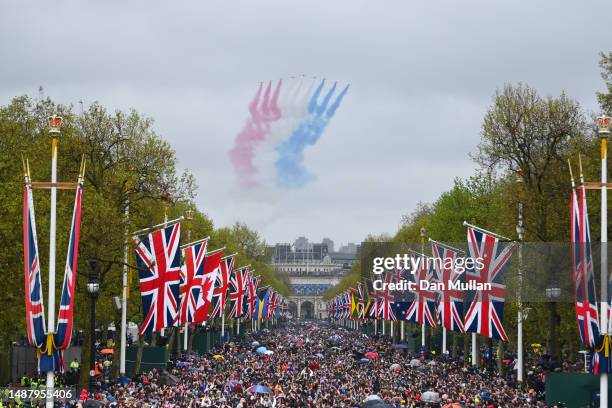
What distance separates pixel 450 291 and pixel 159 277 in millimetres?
18512

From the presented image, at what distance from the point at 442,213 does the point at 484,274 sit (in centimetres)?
3393

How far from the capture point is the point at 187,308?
174 ft

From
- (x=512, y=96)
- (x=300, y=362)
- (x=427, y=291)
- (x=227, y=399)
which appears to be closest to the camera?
(x=227, y=399)

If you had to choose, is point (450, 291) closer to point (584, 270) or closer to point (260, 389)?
point (260, 389)

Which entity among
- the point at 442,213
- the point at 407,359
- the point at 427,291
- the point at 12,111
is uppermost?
the point at 12,111

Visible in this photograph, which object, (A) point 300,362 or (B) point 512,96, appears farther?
(A) point 300,362

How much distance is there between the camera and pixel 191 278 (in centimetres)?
5316

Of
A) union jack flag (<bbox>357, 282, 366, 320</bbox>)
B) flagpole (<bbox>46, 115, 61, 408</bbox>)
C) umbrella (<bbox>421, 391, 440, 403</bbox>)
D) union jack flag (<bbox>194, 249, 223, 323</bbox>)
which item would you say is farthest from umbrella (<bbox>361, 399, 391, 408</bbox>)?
union jack flag (<bbox>357, 282, 366, 320</bbox>)

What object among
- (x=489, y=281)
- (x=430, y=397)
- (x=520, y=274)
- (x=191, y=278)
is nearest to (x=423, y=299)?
(x=520, y=274)

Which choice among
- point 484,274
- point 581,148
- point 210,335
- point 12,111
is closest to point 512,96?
point 581,148

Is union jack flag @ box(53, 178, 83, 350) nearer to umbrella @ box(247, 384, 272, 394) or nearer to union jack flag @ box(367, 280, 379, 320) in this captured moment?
umbrella @ box(247, 384, 272, 394)

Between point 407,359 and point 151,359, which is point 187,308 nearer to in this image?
point 151,359

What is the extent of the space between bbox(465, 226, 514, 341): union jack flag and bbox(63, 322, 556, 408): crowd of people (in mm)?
2922

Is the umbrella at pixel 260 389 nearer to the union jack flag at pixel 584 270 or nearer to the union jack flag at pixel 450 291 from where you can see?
the union jack flag at pixel 450 291
